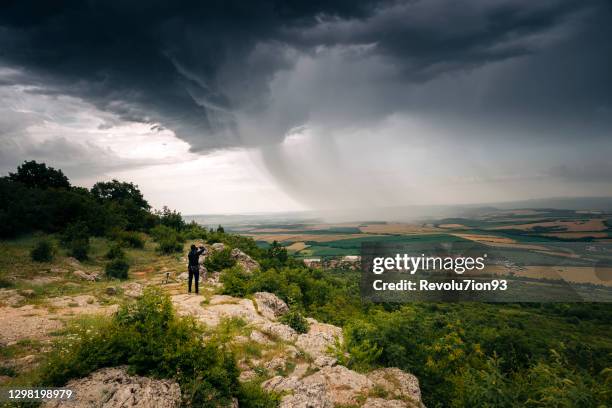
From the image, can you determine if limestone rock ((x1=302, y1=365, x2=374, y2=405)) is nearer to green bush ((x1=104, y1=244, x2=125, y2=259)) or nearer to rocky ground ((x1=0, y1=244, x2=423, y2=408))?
rocky ground ((x1=0, y1=244, x2=423, y2=408))

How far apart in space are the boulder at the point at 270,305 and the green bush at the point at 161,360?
6563 mm

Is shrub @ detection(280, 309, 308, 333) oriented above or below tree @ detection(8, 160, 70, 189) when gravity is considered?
below

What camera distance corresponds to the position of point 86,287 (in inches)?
526

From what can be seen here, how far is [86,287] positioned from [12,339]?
682 cm

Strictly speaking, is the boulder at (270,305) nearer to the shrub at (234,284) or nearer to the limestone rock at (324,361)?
the shrub at (234,284)

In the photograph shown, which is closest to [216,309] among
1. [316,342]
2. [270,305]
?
[270,305]

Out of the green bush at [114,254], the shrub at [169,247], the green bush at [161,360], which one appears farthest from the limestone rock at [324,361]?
the shrub at [169,247]

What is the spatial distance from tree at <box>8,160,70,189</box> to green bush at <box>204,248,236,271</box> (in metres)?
31.2

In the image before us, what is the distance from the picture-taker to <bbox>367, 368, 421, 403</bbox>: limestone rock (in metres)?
7.72

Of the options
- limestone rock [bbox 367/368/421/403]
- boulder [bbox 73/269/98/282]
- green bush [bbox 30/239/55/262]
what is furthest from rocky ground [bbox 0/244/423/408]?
green bush [bbox 30/239/55/262]

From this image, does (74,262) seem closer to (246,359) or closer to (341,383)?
(246,359)

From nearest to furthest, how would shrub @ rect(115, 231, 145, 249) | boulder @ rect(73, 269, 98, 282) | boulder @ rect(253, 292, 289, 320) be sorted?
1. boulder @ rect(253, 292, 289, 320)
2. boulder @ rect(73, 269, 98, 282)
3. shrub @ rect(115, 231, 145, 249)

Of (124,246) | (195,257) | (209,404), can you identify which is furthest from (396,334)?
(124,246)

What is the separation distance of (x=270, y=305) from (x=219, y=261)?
20.4 ft
